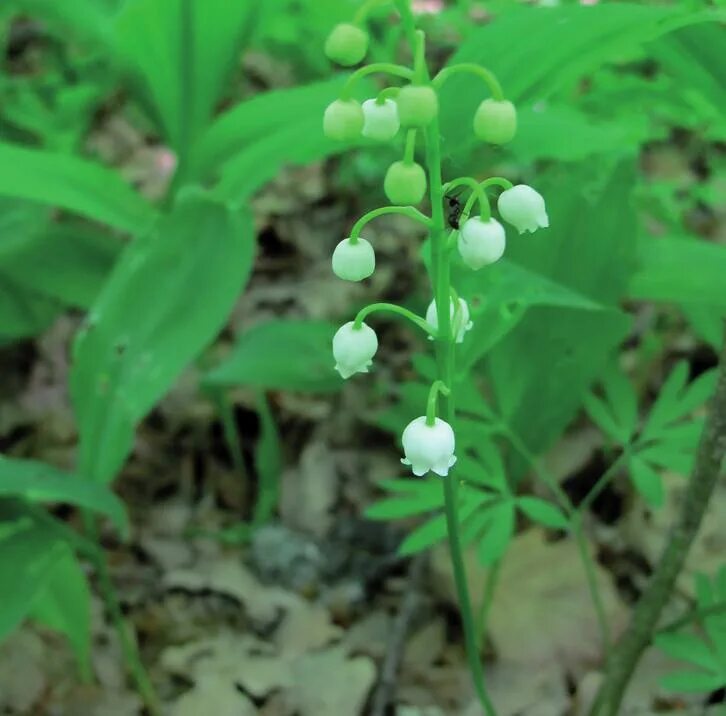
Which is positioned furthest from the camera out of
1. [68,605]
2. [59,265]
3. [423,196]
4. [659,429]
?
[59,265]

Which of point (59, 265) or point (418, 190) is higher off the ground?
point (418, 190)

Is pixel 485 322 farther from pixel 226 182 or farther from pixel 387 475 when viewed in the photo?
pixel 387 475

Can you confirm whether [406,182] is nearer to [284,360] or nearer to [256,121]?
[284,360]

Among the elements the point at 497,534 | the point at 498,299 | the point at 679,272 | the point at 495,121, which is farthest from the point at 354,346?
the point at 679,272

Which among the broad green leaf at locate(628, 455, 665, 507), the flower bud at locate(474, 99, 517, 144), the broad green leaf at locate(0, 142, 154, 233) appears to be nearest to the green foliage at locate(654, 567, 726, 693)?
the broad green leaf at locate(628, 455, 665, 507)

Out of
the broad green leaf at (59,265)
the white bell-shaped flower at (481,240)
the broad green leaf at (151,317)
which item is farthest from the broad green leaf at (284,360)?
the white bell-shaped flower at (481,240)

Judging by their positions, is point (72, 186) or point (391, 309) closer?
point (391, 309)

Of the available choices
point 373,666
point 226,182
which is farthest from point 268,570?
point 226,182
